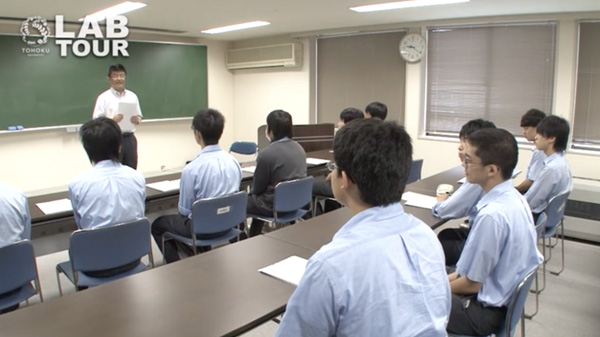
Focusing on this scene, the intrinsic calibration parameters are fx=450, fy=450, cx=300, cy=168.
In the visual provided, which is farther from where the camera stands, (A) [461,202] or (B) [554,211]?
(B) [554,211]

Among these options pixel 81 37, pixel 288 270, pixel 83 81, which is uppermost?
pixel 81 37

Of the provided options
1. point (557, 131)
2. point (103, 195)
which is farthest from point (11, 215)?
point (557, 131)

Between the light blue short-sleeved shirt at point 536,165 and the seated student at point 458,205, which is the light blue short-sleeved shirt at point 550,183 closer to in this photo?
the light blue short-sleeved shirt at point 536,165

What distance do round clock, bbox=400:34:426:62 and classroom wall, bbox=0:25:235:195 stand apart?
3555 millimetres

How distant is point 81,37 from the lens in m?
6.38

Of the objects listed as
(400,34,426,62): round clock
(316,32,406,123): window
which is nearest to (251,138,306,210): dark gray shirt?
(316,32,406,123): window

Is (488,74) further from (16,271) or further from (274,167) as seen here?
(16,271)

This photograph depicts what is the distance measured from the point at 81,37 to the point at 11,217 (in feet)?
16.1

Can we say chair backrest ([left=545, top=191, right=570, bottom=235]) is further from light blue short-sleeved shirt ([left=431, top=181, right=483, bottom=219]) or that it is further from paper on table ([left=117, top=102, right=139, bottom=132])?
paper on table ([left=117, top=102, right=139, bottom=132])

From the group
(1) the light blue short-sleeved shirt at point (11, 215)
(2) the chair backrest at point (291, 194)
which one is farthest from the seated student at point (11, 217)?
(2) the chair backrest at point (291, 194)

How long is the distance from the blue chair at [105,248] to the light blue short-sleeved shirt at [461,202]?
1.68 metres

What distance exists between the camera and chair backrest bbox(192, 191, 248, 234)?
2.83 meters

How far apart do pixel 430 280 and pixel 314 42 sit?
6.46m

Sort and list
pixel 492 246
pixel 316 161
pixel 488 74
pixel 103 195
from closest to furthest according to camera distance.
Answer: pixel 492 246, pixel 103 195, pixel 316 161, pixel 488 74
